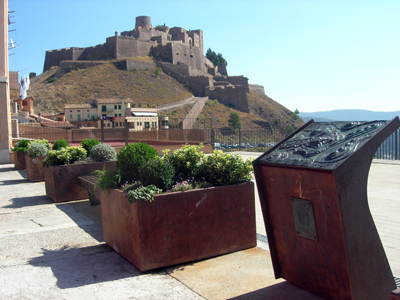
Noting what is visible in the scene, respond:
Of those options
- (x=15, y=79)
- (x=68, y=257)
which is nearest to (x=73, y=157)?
(x=68, y=257)

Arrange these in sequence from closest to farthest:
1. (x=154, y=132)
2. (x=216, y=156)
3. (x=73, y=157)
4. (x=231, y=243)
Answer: (x=231, y=243) < (x=216, y=156) < (x=73, y=157) < (x=154, y=132)

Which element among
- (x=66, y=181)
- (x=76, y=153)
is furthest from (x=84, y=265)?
(x=76, y=153)

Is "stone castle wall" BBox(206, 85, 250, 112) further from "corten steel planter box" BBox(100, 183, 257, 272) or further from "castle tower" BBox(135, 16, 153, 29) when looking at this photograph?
"corten steel planter box" BBox(100, 183, 257, 272)

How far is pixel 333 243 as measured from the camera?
8.27 ft

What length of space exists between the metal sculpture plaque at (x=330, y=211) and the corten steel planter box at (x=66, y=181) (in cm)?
499

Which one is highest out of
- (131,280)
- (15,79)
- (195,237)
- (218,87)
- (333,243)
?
(218,87)

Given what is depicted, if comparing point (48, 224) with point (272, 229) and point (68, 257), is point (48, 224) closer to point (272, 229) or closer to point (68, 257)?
point (68, 257)

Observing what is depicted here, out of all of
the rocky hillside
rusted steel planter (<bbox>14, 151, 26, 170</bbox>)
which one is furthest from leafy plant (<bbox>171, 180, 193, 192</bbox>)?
the rocky hillside

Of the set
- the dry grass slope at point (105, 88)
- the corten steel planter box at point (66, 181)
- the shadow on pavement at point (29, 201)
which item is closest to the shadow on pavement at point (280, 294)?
the corten steel planter box at point (66, 181)

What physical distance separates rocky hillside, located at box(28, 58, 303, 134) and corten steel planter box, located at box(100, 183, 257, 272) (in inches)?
2420

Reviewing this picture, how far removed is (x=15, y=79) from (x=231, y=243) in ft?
113

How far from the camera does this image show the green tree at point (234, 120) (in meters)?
70.9

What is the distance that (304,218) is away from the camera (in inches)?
106

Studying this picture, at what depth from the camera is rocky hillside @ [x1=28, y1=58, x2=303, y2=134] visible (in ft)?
225
